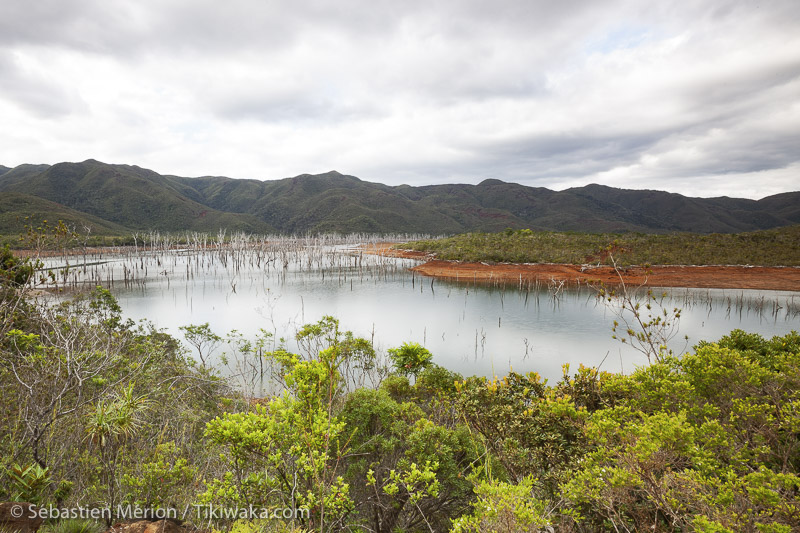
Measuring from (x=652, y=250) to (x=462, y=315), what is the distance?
3166cm

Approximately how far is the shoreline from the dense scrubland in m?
21.1

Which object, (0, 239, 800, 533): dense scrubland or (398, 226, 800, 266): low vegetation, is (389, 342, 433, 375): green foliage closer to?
(0, 239, 800, 533): dense scrubland

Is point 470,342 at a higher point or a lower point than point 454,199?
lower

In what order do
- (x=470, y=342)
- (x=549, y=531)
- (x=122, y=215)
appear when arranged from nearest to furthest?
(x=549, y=531) < (x=470, y=342) < (x=122, y=215)

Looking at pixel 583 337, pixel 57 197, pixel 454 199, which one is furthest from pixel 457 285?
pixel 454 199

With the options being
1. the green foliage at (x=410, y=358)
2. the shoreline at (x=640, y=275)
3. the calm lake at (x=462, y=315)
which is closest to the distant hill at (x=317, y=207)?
the calm lake at (x=462, y=315)

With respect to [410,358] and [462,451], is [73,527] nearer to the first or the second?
[462,451]

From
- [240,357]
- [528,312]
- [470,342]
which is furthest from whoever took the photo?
[528,312]

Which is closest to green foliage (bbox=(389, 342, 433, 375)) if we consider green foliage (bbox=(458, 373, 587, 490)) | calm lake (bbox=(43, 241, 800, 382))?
green foliage (bbox=(458, 373, 587, 490))

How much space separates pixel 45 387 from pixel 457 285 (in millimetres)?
27768

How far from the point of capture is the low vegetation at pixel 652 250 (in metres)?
33.7

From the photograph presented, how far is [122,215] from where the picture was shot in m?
91.1

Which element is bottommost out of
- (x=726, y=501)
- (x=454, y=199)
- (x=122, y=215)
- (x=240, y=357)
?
(x=240, y=357)

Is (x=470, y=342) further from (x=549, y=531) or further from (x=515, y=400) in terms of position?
(x=549, y=531)
